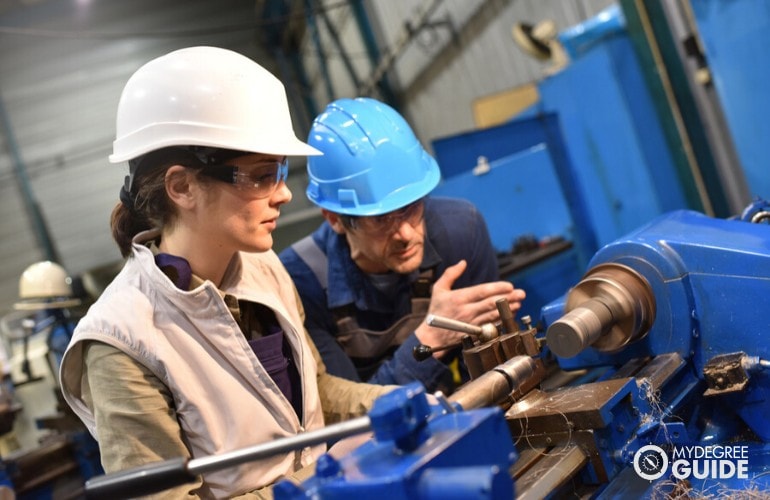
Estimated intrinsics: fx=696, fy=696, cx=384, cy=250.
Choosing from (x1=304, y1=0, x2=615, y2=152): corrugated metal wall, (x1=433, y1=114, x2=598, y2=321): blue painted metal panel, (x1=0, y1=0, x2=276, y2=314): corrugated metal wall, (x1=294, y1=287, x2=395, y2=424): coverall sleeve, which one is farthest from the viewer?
(x1=0, y1=0, x2=276, y2=314): corrugated metal wall

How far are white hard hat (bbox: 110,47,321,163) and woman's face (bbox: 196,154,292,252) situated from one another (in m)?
0.03

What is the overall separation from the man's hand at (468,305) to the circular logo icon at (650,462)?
495mm

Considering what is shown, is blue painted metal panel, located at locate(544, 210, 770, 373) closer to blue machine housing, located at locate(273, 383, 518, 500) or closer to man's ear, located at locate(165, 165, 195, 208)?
blue machine housing, located at locate(273, 383, 518, 500)

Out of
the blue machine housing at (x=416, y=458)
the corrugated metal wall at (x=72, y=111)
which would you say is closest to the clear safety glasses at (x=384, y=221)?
the blue machine housing at (x=416, y=458)

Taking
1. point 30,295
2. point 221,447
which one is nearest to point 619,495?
point 221,447

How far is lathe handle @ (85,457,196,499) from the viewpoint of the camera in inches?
26.2

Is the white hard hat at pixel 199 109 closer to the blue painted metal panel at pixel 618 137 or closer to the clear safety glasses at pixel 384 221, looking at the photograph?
the clear safety glasses at pixel 384 221

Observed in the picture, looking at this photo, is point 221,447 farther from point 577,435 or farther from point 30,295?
point 30,295

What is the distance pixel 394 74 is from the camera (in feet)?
20.0

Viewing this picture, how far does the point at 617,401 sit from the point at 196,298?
62cm

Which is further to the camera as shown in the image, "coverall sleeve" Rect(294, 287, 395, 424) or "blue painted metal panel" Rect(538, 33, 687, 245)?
"blue painted metal panel" Rect(538, 33, 687, 245)

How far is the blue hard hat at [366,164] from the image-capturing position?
1539mm

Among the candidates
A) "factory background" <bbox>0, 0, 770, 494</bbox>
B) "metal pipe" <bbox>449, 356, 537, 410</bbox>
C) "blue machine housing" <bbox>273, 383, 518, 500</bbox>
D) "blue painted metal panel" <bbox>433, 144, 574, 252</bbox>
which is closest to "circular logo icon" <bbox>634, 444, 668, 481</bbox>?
"metal pipe" <bbox>449, 356, 537, 410</bbox>

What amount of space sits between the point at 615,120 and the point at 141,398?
215cm
